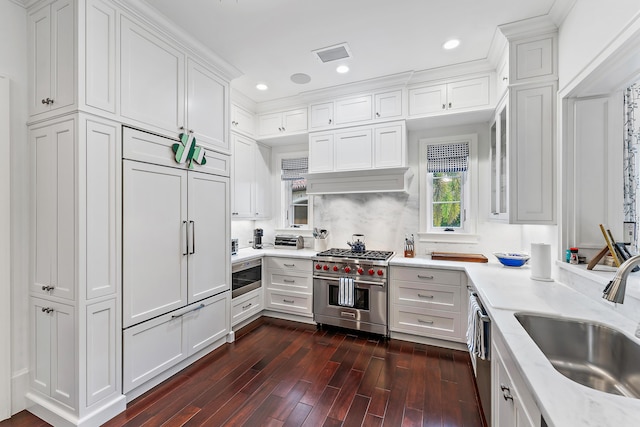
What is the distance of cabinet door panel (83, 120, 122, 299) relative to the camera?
1835 millimetres

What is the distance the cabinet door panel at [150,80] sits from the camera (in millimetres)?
2061

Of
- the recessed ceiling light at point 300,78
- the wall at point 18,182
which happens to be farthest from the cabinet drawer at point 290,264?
the wall at point 18,182

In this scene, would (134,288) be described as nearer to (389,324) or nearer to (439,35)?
(389,324)

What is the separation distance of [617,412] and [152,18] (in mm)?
3255

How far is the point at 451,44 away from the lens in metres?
2.64

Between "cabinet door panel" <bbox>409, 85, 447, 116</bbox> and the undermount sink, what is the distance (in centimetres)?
240

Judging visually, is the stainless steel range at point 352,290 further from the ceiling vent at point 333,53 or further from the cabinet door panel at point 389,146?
the ceiling vent at point 333,53

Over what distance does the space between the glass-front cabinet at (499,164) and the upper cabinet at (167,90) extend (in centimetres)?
273

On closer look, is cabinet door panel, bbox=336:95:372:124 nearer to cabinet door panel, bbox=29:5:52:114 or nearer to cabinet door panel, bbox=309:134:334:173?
cabinet door panel, bbox=309:134:334:173

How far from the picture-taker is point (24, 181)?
202 cm

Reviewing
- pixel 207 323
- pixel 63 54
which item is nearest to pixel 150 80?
pixel 63 54

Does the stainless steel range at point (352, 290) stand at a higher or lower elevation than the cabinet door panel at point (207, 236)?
lower

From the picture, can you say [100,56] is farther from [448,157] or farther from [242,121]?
[448,157]

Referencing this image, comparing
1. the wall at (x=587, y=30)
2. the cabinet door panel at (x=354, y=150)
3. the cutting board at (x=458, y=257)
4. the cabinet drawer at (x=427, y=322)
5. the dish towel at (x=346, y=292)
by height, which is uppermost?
the wall at (x=587, y=30)
